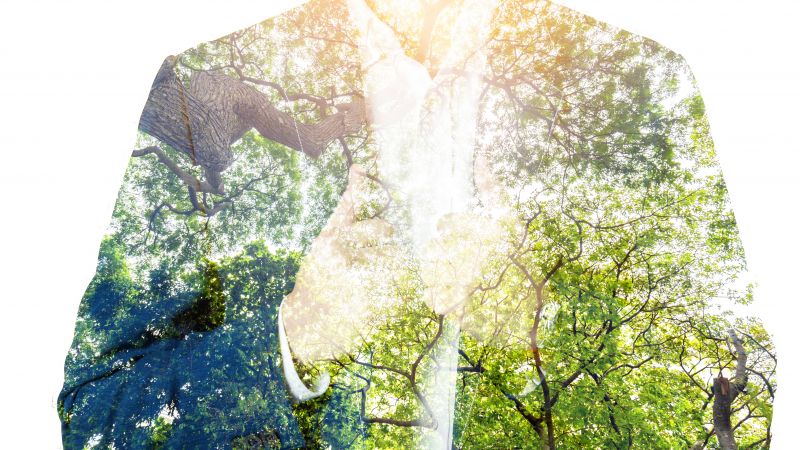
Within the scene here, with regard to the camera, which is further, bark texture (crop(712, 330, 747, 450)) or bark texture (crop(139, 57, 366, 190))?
bark texture (crop(139, 57, 366, 190))

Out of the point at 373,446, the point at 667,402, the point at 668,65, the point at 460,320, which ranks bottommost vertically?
the point at 373,446

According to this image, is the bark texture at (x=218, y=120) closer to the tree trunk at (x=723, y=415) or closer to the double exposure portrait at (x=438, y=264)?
the double exposure portrait at (x=438, y=264)

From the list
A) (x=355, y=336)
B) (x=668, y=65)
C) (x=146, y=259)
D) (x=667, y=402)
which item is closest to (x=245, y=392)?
(x=355, y=336)

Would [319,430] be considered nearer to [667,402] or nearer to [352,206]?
[352,206]

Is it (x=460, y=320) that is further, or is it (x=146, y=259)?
(x=146, y=259)

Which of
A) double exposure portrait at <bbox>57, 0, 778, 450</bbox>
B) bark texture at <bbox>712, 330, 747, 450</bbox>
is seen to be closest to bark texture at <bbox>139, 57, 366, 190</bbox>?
double exposure portrait at <bbox>57, 0, 778, 450</bbox>

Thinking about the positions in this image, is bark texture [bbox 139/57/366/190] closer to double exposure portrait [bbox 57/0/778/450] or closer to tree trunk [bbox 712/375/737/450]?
double exposure portrait [bbox 57/0/778/450]

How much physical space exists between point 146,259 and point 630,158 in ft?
4.61

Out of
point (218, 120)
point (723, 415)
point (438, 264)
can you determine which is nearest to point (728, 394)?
point (723, 415)

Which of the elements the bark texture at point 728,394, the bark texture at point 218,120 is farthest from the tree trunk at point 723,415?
the bark texture at point 218,120

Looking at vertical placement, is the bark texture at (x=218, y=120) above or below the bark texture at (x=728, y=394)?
above

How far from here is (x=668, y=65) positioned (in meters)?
1.48

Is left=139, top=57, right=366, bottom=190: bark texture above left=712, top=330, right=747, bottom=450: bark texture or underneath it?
above

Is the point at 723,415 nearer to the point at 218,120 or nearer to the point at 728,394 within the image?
the point at 728,394
